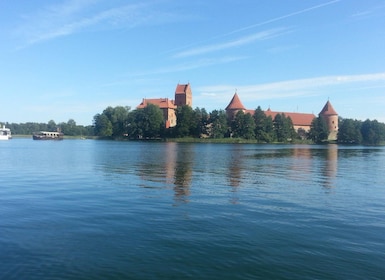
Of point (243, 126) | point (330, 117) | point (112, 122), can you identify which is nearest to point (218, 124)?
point (243, 126)

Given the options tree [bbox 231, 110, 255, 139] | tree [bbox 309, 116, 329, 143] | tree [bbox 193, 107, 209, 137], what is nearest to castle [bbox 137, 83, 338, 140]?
tree [bbox 309, 116, 329, 143]

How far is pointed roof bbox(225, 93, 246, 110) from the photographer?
157625mm

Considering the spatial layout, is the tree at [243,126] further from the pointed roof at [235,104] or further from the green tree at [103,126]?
the green tree at [103,126]

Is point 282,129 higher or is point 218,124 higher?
point 218,124

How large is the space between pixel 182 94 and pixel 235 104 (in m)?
28.6

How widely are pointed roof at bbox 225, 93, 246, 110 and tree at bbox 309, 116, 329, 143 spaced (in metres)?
31.7

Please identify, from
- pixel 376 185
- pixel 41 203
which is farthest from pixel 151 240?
pixel 376 185

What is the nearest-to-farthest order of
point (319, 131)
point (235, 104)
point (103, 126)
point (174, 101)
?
1. point (319, 131)
2. point (103, 126)
3. point (235, 104)
4. point (174, 101)

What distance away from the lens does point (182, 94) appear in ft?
566

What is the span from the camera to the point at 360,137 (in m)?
145

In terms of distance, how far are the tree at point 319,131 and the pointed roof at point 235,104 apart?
31.7 metres

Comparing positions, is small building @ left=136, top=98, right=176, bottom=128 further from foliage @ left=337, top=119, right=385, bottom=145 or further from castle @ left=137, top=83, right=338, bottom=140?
foliage @ left=337, top=119, right=385, bottom=145

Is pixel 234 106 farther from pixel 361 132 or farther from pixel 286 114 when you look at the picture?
pixel 361 132

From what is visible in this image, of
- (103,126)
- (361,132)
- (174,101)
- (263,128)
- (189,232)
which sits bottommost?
(189,232)
